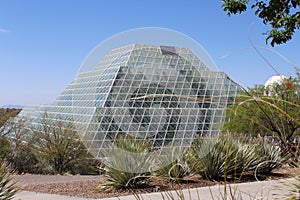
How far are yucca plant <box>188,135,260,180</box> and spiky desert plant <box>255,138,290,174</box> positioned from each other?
72 centimetres

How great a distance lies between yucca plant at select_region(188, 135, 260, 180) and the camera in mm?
10438

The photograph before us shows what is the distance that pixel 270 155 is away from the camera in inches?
481

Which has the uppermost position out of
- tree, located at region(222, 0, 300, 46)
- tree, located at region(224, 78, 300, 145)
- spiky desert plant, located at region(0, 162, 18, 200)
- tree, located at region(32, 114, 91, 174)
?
tree, located at region(222, 0, 300, 46)

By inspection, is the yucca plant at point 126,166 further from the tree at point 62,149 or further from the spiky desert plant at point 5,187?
the tree at point 62,149

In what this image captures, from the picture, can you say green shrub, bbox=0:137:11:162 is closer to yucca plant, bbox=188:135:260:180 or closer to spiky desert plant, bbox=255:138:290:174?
yucca plant, bbox=188:135:260:180

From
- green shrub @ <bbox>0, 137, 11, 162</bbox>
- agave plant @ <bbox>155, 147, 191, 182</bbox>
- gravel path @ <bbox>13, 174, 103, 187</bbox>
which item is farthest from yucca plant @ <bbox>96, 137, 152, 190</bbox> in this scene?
green shrub @ <bbox>0, 137, 11, 162</bbox>

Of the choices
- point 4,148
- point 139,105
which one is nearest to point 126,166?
point 4,148

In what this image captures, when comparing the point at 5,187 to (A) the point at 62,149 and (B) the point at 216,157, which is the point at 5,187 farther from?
(A) the point at 62,149

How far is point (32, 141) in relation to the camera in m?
25.3

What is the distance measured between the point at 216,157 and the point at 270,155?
258 centimetres

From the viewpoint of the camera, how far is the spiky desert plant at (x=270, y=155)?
39.1 ft

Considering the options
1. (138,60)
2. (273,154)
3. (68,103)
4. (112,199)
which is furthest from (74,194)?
(68,103)

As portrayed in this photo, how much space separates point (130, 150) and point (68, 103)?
2850 cm

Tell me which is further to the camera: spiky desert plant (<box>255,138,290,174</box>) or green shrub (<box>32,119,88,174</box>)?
green shrub (<box>32,119,88,174</box>)
